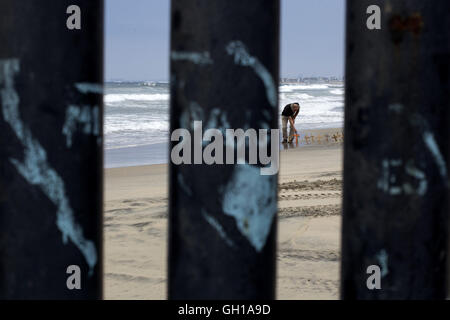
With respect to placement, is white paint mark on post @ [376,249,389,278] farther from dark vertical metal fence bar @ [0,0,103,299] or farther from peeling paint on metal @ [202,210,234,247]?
dark vertical metal fence bar @ [0,0,103,299]

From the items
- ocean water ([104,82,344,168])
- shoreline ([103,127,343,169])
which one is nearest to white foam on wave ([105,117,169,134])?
ocean water ([104,82,344,168])

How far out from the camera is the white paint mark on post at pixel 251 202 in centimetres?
230

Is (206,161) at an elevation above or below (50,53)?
below

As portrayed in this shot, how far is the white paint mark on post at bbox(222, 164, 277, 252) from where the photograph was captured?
2.30 meters

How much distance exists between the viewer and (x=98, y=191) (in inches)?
95.7

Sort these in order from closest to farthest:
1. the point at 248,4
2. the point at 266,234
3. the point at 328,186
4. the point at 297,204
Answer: the point at 248,4, the point at 266,234, the point at 297,204, the point at 328,186

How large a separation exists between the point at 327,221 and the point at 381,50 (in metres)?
5.16

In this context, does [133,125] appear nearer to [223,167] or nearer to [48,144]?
[48,144]

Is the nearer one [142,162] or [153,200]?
[153,200]

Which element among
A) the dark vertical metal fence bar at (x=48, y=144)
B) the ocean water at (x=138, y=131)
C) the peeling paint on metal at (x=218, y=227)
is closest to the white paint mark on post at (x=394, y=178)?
the peeling paint on metal at (x=218, y=227)

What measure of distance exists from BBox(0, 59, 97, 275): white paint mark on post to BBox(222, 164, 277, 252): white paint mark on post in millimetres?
642

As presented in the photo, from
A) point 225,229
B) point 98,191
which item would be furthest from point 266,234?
point 98,191

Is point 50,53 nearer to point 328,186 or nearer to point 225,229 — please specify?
point 225,229

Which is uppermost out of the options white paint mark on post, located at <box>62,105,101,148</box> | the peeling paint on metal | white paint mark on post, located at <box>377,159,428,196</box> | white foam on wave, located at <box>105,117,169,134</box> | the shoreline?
white paint mark on post, located at <box>62,105,101,148</box>
